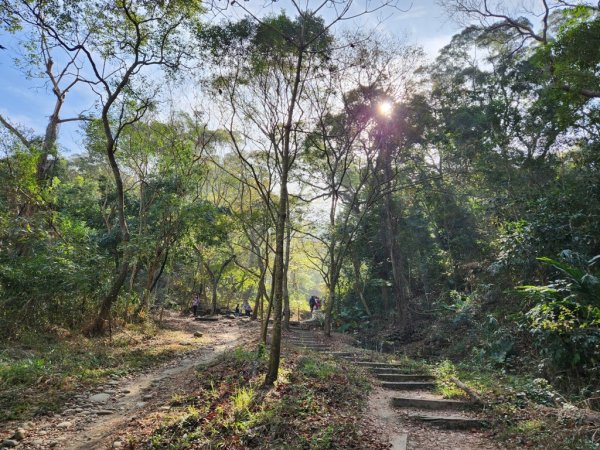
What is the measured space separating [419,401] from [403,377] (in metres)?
1.72

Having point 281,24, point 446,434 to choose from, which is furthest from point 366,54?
point 446,434

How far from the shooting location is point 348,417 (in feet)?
16.2

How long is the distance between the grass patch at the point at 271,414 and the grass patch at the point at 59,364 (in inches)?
85.8

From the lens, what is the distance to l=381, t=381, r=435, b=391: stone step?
703 cm

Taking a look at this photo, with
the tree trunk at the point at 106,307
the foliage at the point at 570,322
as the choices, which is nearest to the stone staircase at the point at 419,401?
the foliage at the point at 570,322

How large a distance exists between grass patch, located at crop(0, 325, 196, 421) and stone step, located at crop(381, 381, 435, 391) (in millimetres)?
5755

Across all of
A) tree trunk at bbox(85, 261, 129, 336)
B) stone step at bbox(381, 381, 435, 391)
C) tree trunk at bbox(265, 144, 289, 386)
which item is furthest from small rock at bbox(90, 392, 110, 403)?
stone step at bbox(381, 381, 435, 391)

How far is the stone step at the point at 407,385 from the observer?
23.1ft

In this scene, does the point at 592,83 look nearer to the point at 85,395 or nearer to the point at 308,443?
the point at 308,443

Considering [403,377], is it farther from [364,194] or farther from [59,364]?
[364,194]

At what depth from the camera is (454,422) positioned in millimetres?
5090

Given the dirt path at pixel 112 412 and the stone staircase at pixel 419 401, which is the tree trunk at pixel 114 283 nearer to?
the dirt path at pixel 112 412

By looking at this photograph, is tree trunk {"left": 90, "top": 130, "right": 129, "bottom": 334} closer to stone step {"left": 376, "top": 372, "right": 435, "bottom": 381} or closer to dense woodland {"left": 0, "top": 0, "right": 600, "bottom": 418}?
dense woodland {"left": 0, "top": 0, "right": 600, "bottom": 418}

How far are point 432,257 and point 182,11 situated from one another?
665 inches
